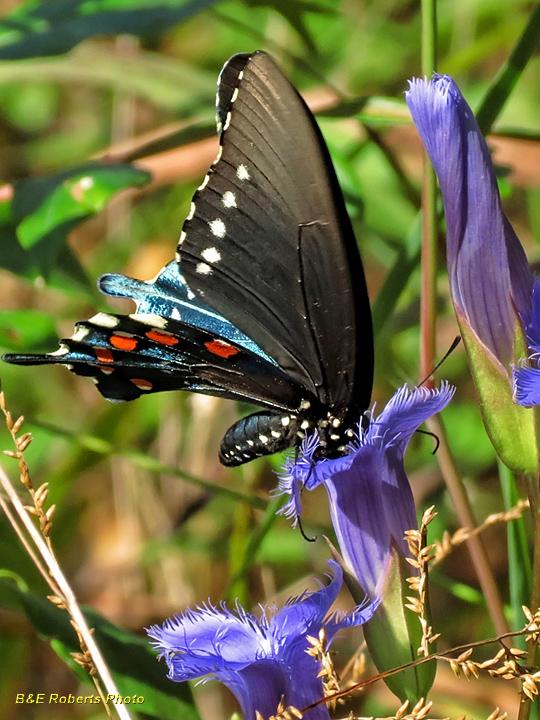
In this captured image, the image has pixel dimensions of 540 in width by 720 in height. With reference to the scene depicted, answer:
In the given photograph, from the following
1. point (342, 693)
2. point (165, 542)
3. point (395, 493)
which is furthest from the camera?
point (165, 542)

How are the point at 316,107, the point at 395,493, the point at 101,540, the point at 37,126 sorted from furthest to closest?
the point at 37,126 → the point at 101,540 → the point at 316,107 → the point at 395,493

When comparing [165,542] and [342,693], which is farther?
[165,542]

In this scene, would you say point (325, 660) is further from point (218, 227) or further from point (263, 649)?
point (218, 227)

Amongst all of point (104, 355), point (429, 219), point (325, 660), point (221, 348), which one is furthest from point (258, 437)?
point (325, 660)

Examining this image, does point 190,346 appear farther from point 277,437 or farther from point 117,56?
point 117,56

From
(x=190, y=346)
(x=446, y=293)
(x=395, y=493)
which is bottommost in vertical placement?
(x=395, y=493)

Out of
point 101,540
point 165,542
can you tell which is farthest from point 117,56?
point 101,540
